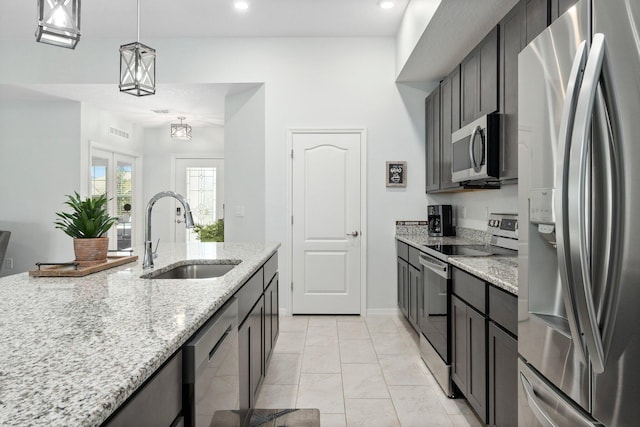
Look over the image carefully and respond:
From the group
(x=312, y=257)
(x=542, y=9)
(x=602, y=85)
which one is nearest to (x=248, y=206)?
(x=312, y=257)

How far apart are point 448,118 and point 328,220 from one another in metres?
1.62

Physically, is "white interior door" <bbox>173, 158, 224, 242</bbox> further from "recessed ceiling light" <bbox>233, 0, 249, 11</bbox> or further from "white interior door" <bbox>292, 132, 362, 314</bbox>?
"recessed ceiling light" <bbox>233, 0, 249, 11</bbox>

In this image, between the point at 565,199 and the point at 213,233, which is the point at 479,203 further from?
the point at 213,233

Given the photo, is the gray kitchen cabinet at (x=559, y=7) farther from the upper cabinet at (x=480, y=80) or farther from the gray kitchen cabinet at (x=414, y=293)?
the gray kitchen cabinet at (x=414, y=293)

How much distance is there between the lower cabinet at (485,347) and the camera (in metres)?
1.67

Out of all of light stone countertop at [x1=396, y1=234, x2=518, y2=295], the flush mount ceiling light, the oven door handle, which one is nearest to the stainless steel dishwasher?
light stone countertop at [x1=396, y1=234, x2=518, y2=295]

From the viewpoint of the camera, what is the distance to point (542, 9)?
210cm

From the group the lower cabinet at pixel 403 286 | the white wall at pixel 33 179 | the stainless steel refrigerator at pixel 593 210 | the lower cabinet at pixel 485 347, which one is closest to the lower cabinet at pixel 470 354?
the lower cabinet at pixel 485 347

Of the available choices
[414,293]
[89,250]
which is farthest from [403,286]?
[89,250]

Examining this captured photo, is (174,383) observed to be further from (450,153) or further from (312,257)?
(312,257)

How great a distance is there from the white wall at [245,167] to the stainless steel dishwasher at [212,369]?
2.98 m

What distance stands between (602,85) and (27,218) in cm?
608

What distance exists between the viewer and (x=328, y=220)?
14.7 ft

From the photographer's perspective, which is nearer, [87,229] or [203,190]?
[87,229]
